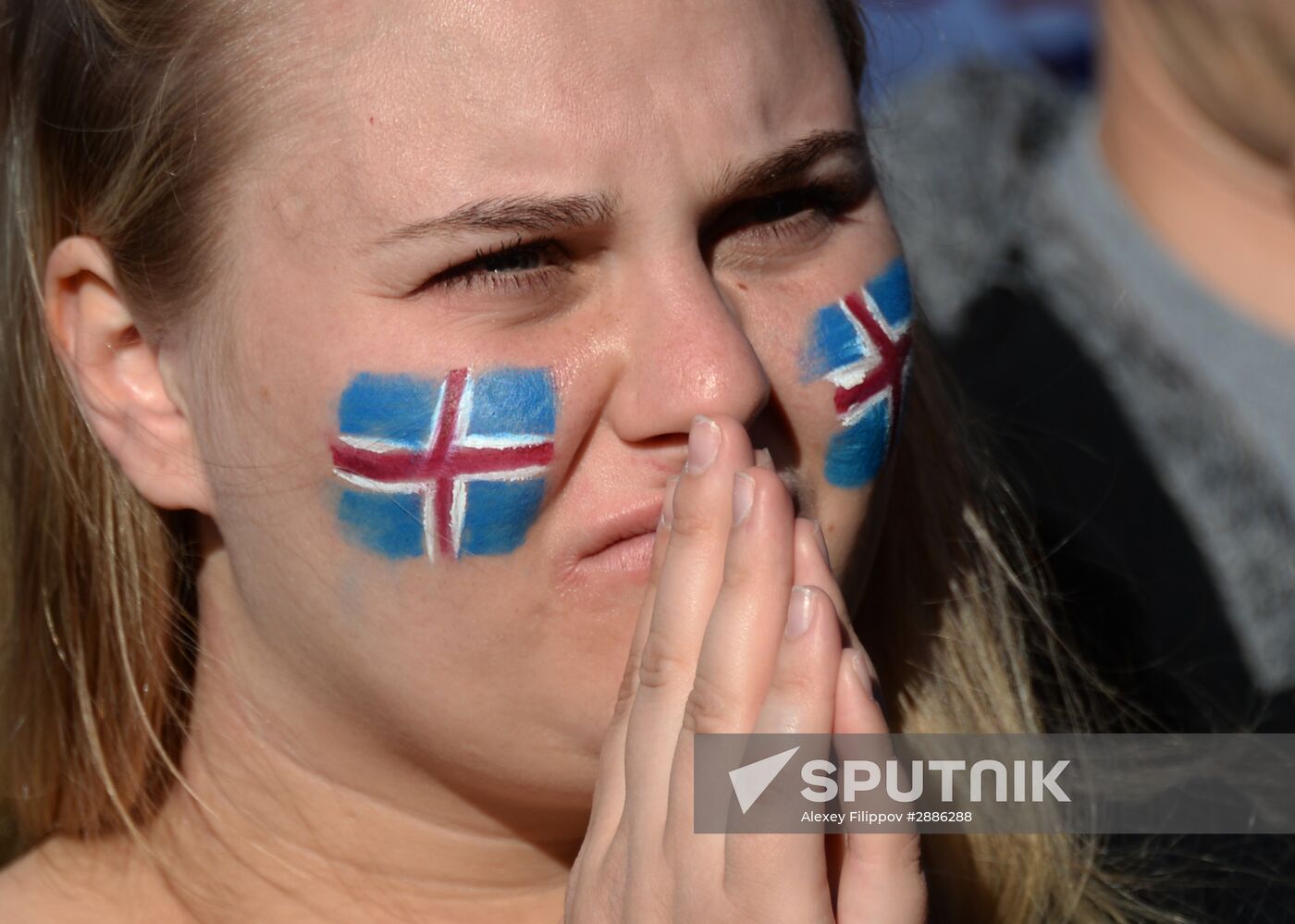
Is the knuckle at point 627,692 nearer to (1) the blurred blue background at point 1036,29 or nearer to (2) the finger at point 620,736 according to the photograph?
(2) the finger at point 620,736

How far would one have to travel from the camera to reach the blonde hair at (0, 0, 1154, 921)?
68.2 inches

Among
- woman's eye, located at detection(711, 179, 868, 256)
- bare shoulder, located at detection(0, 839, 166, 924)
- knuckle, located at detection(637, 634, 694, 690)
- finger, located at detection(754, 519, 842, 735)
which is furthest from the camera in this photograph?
bare shoulder, located at detection(0, 839, 166, 924)

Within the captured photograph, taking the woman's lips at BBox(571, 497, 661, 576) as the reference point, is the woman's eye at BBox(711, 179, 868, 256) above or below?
above

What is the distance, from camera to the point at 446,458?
5.22 feet

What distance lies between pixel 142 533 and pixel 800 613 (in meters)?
0.93

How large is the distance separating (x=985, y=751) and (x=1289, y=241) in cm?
169

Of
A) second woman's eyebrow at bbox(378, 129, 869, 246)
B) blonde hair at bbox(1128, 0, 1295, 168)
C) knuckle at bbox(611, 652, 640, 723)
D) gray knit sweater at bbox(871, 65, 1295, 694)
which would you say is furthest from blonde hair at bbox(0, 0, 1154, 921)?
blonde hair at bbox(1128, 0, 1295, 168)

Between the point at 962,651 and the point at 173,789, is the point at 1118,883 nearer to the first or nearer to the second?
the point at 962,651

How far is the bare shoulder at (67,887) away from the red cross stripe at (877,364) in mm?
1115

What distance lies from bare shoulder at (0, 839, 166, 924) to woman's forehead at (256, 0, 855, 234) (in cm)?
96

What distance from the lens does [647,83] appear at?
1.56 meters

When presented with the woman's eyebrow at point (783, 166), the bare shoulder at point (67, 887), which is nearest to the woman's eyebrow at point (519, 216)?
the woman's eyebrow at point (783, 166)

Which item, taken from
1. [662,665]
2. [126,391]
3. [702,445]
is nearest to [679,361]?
[702,445]

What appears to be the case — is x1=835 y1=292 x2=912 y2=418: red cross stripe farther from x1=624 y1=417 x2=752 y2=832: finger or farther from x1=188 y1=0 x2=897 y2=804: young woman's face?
x1=624 y1=417 x2=752 y2=832: finger
